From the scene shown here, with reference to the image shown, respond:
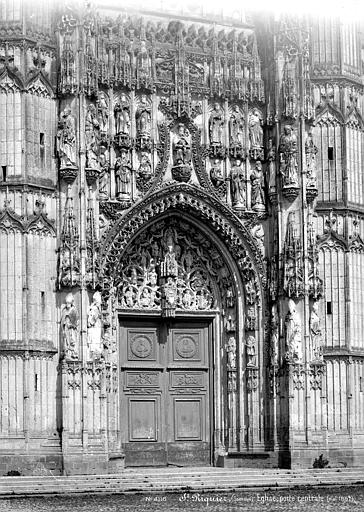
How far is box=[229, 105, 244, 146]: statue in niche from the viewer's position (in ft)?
141

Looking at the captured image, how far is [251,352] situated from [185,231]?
153 inches

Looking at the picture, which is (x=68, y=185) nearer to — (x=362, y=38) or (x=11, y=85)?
(x=11, y=85)

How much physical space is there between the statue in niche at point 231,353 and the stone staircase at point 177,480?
3.12m

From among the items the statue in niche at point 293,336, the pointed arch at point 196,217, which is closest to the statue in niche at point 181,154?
the pointed arch at point 196,217

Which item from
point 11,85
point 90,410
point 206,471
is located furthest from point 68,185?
point 206,471

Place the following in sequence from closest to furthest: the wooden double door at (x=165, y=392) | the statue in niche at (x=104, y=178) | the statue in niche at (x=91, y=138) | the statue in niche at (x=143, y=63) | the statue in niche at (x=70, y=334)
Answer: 1. the statue in niche at (x=70, y=334)
2. the statue in niche at (x=91, y=138)
3. the statue in niche at (x=104, y=178)
4. the statue in niche at (x=143, y=63)
5. the wooden double door at (x=165, y=392)

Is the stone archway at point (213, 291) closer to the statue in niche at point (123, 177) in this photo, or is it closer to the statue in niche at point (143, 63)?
the statue in niche at point (123, 177)

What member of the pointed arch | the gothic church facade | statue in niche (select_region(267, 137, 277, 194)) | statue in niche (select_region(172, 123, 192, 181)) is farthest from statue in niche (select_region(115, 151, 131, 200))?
statue in niche (select_region(267, 137, 277, 194))

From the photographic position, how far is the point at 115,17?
4241cm

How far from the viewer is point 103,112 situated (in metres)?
41.2

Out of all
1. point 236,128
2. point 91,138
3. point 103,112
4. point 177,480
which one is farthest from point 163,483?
point 236,128

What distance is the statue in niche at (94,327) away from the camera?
39.9 meters

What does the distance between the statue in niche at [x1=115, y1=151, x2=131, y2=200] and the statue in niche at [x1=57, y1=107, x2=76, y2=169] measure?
1.59m

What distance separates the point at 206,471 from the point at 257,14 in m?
13.4
